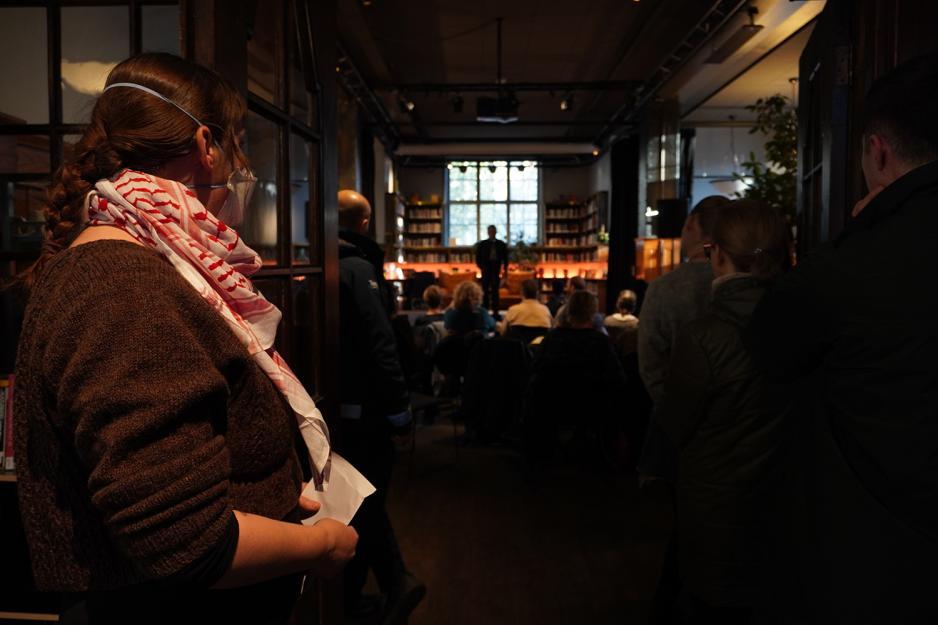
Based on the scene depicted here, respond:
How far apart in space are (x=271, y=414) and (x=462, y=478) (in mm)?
4001

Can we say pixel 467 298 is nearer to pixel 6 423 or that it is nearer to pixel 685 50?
pixel 6 423

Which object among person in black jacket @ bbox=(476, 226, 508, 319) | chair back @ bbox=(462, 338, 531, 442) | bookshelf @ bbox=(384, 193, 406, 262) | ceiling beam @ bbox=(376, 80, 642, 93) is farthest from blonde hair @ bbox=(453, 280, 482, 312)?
bookshelf @ bbox=(384, 193, 406, 262)

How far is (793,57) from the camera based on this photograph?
919cm

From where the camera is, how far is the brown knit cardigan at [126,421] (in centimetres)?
79

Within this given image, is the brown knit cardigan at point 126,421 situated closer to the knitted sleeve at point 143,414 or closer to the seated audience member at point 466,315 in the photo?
the knitted sleeve at point 143,414

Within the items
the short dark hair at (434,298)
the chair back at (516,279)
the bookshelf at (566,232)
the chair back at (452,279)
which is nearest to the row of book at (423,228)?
the bookshelf at (566,232)

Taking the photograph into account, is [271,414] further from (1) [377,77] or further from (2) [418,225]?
(2) [418,225]

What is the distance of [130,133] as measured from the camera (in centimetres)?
96

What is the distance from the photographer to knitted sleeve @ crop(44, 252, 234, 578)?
784mm

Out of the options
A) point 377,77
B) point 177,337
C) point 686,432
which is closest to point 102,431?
point 177,337

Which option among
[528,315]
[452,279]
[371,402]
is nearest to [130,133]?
[371,402]

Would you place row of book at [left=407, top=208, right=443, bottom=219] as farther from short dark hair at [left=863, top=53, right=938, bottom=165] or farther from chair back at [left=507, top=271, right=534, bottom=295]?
short dark hair at [left=863, top=53, right=938, bottom=165]

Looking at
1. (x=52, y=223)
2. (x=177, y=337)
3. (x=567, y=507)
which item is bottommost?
(x=567, y=507)

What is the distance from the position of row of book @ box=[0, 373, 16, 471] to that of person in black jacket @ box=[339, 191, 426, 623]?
1.06m
